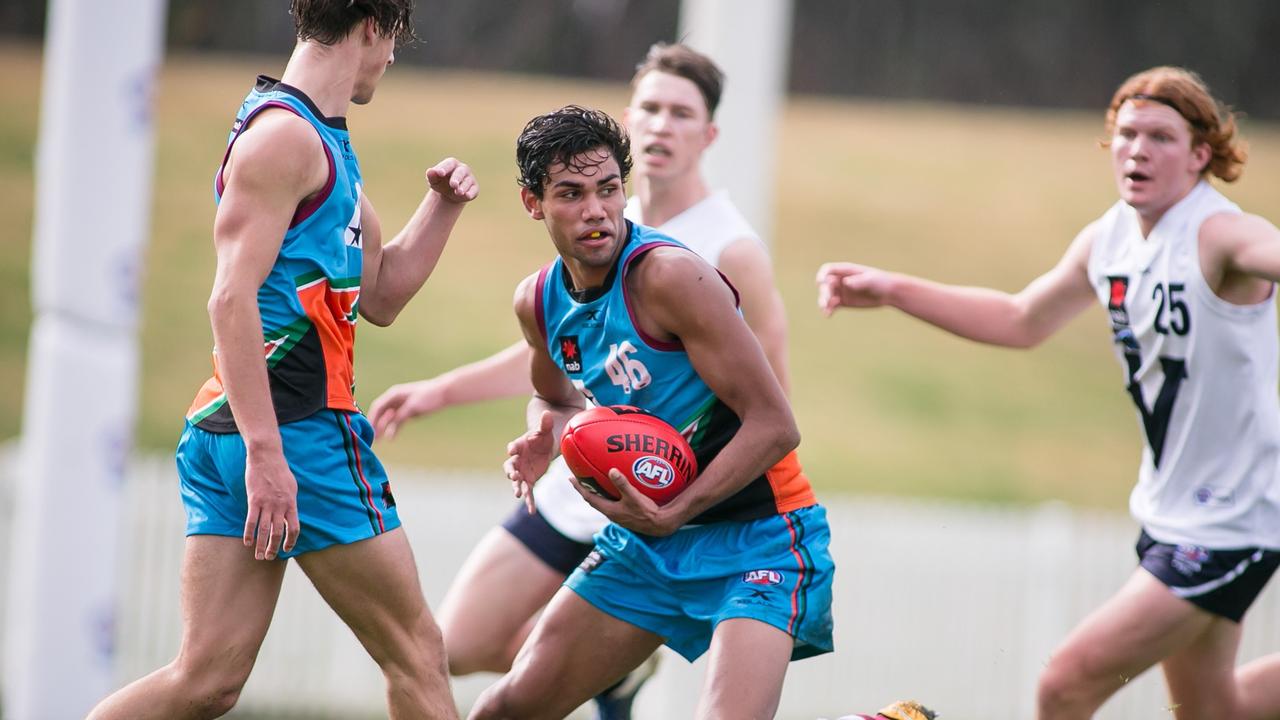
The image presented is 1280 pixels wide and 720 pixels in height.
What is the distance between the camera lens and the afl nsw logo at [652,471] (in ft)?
12.1

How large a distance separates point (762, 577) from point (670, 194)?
1.73 metres

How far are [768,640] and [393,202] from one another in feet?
61.1

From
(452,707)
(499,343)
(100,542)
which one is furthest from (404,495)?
(499,343)

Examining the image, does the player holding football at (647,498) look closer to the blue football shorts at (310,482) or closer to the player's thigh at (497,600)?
the blue football shorts at (310,482)

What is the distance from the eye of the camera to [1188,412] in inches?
180

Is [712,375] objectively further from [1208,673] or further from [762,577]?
[1208,673]

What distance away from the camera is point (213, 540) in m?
3.53

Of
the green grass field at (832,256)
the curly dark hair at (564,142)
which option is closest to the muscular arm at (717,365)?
the curly dark hair at (564,142)

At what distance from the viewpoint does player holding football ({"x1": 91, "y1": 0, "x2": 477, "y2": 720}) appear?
3.34m

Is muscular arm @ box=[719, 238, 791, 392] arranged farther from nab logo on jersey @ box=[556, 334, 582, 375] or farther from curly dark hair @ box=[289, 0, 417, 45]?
curly dark hair @ box=[289, 0, 417, 45]

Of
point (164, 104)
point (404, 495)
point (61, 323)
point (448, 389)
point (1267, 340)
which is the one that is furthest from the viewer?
point (164, 104)

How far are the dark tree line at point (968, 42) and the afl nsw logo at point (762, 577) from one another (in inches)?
705

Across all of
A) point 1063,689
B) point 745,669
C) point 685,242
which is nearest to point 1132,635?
point 1063,689

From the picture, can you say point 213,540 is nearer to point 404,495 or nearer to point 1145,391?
point 1145,391
